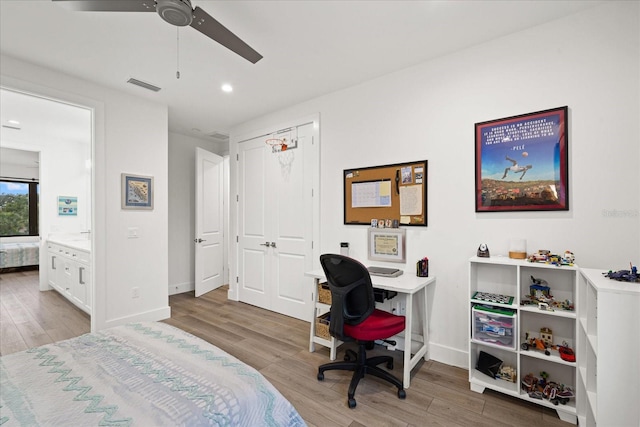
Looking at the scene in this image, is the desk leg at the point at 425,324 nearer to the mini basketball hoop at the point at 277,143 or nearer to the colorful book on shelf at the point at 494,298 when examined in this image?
the colorful book on shelf at the point at 494,298

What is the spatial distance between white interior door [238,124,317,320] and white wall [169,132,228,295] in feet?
4.28

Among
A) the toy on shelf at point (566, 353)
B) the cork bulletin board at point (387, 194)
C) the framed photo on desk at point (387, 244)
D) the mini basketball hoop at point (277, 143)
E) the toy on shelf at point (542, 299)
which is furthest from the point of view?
the mini basketball hoop at point (277, 143)

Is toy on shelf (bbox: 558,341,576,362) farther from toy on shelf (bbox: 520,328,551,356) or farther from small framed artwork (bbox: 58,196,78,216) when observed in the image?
small framed artwork (bbox: 58,196,78,216)

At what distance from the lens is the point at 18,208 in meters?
6.68

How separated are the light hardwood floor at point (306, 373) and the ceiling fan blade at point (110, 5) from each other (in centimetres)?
261

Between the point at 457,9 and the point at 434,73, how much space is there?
2.08ft

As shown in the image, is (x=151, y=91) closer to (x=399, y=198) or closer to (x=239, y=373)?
(x=399, y=198)

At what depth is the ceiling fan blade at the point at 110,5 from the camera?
1.44 m

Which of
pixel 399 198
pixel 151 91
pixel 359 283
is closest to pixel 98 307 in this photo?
pixel 151 91

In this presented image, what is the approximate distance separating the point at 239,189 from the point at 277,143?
1062mm

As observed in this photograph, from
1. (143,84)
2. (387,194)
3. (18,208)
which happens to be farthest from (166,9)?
(18,208)

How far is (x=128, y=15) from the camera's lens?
201 centimetres

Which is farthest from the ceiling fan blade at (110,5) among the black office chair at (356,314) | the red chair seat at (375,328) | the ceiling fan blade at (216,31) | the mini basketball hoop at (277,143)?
the red chair seat at (375,328)

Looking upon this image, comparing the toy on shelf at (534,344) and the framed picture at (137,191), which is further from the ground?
the framed picture at (137,191)
